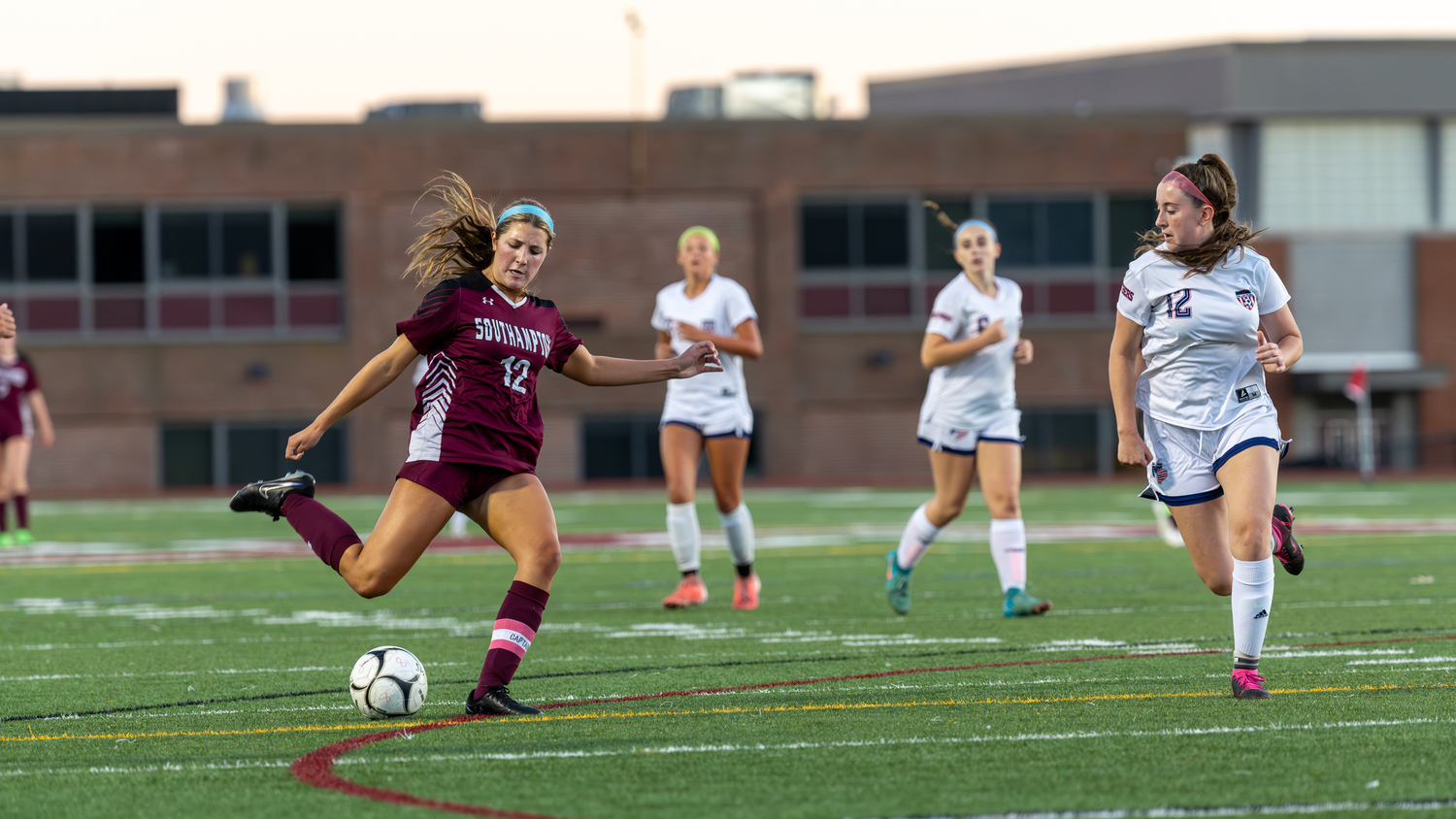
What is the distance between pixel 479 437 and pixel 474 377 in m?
0.24

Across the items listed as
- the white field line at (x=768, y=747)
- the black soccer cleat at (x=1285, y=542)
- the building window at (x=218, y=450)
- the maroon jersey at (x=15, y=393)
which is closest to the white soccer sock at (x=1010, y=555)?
the black soccer cleat at (x=1285, y=542)

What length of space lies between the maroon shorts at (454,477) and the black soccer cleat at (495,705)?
0.71m

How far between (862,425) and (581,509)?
1561cm

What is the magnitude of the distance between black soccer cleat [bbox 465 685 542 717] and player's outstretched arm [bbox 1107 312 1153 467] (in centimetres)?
251

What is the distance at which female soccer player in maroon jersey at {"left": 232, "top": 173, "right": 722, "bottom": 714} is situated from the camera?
6484 millimetres

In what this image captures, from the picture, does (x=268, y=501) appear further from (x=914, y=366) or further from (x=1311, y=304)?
(x=1311, y=304)

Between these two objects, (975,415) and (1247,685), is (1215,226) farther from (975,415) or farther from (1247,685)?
(975,415)

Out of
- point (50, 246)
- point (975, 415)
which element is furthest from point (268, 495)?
point (50, 246)

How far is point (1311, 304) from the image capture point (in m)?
44.6

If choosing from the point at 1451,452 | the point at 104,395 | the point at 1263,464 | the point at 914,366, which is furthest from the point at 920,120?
the point at 1263,464

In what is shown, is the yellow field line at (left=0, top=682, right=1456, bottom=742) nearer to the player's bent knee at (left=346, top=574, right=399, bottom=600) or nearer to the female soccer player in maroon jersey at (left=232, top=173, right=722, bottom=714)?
the female soccer player in maroon jersey at (left=232, top=173, right=722, bottom=714)

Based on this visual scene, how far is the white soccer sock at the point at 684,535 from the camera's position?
11023 mm

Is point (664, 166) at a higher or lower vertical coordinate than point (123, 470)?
higher

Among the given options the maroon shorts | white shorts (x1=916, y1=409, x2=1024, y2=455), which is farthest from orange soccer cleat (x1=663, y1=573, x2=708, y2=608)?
the maroon shorts
